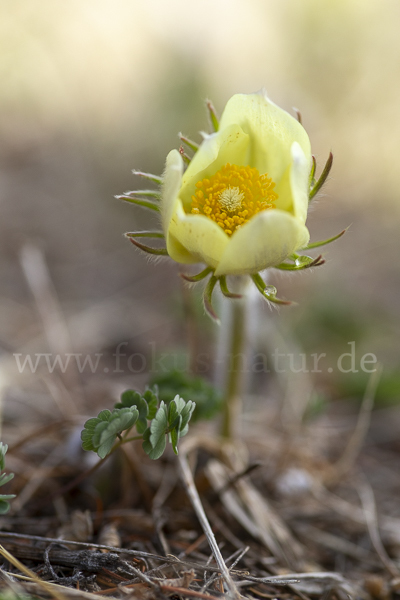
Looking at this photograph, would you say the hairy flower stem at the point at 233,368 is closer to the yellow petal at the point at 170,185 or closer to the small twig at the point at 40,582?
the yellow petal at the point at 170,185

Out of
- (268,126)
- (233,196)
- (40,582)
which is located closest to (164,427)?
(40,582)

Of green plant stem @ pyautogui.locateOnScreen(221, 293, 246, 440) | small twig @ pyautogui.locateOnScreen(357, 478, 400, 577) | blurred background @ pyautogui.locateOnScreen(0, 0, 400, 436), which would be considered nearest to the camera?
small twig @ pyautogui.locateOnScreen(357, 478, 400, 577)

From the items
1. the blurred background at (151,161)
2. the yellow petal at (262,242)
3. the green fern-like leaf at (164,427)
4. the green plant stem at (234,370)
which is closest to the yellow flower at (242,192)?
the yellow petal at (262,242)

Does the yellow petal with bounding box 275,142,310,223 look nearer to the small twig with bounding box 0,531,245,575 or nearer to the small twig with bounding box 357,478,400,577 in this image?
the small twig with bounding box 0,531,245,575

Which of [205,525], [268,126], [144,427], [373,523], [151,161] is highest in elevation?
[268,126]

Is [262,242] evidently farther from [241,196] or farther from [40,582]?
[40,582]

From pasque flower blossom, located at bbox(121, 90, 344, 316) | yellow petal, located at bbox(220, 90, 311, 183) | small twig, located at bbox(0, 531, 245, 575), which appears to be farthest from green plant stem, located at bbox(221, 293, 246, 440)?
small twig, located at bbox(0, 531, 245, 575)
